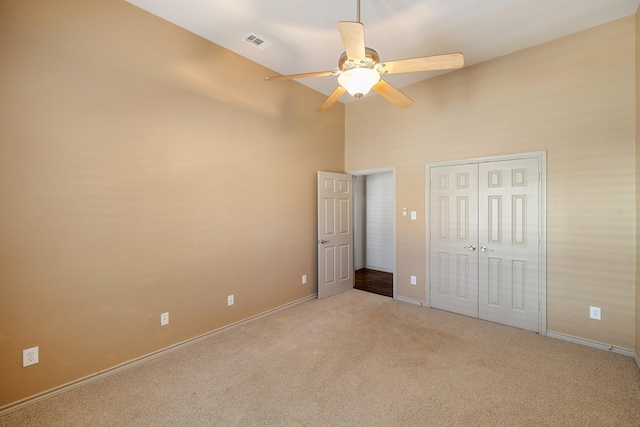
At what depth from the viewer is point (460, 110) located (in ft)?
12.1

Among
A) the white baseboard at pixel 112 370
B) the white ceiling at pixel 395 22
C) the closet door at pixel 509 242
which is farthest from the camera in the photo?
the closet door at pixel 509 242

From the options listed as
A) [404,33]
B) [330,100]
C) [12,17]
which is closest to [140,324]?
[12,17]

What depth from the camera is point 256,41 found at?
10.1 ft

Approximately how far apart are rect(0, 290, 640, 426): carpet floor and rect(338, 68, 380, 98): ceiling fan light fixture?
2273 millimetres

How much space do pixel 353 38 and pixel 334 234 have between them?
320 centimetres

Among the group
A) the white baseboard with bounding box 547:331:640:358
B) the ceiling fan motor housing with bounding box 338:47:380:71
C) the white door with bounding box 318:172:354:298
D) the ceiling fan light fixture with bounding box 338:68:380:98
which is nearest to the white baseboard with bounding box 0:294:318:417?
the white door with bounding box 318:172:354:298

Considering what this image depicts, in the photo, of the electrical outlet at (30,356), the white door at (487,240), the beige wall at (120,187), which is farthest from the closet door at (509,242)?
the electrical outlet at (30,356)

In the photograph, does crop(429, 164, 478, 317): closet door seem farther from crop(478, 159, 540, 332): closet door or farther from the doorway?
the doorway

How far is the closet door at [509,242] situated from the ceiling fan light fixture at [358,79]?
89.2 inches

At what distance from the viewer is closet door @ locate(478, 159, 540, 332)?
10.4ft

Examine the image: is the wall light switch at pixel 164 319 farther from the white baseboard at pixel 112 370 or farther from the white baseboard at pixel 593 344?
the white baseboard at pixel 593 344

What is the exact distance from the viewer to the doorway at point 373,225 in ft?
20.4

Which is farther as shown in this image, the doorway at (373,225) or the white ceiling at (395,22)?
the doorway at (373,225)

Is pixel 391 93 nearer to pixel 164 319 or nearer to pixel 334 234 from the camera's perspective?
pixel 334 234
